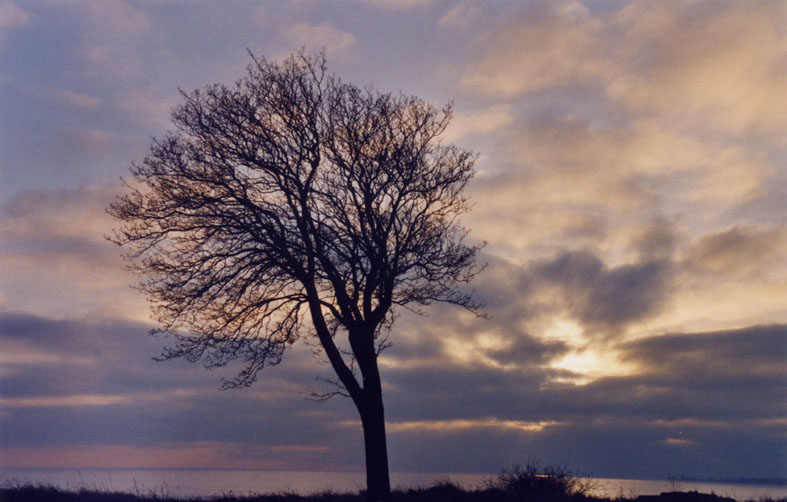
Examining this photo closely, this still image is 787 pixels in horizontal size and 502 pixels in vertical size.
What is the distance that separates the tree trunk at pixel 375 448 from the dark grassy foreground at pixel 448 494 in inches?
28.2

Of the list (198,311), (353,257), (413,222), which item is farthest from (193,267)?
(413,222)

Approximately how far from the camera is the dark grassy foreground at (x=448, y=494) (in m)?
17.1

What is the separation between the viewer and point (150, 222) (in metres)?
17.6

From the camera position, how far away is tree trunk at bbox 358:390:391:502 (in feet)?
54.7

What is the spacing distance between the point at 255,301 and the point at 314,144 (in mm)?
4558

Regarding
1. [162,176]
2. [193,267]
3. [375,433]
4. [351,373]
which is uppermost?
[162,176]

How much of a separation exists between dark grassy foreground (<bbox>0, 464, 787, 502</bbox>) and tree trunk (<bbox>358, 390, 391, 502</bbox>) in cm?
72

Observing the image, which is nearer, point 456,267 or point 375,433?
point 375,433

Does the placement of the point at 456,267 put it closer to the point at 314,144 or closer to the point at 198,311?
the point at 314,144

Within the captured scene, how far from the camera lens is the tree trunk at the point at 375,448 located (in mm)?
16672

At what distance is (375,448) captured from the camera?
17047 mm

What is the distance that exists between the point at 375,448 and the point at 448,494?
2.57 meters

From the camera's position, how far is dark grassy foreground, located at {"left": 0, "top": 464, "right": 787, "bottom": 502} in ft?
56.2

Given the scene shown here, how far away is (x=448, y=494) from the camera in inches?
705
